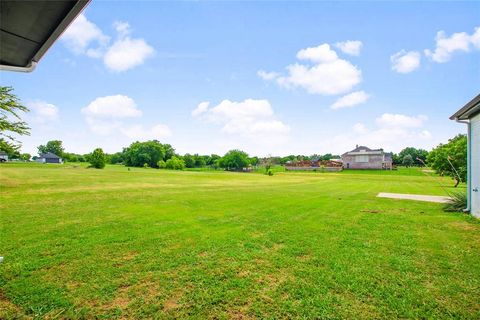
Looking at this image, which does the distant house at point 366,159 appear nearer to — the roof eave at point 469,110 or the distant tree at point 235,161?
the distant tree at point 235,161

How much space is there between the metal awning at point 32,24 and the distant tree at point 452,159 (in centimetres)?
2627

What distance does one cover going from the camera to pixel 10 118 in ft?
46.1

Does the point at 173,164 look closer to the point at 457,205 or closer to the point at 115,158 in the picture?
the point at 115,158

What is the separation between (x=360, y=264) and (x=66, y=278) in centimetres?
531

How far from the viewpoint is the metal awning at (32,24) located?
2.61 metres

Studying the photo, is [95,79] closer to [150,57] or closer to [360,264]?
[150,57]

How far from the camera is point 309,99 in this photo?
127 feet

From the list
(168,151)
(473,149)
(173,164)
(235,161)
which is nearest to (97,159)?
(173,164)

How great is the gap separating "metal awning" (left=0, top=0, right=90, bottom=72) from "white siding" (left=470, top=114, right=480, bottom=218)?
1239cm

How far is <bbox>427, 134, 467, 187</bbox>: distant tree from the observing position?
809 inches

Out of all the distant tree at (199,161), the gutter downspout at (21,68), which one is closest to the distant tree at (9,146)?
the gutter downspout at (21,68)

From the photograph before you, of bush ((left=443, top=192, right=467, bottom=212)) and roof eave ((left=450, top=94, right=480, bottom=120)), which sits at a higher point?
roof eave ((left=450, top=94, right=480, bottom=120))

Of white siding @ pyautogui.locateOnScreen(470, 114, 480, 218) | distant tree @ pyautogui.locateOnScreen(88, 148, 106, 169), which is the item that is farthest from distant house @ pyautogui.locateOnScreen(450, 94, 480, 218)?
distant tree @ pyautogui.locateOnScreen(88, 148, 106, 169)

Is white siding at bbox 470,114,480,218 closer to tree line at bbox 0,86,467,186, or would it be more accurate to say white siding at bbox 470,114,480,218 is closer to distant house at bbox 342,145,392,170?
tree line at bbox 0,86,467,186
